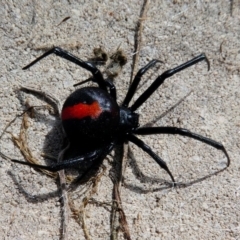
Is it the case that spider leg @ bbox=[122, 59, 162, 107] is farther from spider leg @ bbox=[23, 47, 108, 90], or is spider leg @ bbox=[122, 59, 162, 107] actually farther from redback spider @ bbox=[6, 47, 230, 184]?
spider leg @ bbox=[23, 47, 108, 90]

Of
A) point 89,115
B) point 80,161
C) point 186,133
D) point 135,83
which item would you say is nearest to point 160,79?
point 135,83

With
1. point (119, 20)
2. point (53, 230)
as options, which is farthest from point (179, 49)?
Answer: point (53, 230)

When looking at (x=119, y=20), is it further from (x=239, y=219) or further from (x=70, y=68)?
(x=239, y=219)

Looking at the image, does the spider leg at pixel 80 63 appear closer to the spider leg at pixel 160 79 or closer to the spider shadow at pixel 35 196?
the spider leg at pixel 160 79

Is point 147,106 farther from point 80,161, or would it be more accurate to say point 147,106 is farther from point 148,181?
point 80,161

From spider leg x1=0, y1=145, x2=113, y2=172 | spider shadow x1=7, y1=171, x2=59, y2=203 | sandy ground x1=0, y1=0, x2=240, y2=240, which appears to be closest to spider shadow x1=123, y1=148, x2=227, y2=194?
sandy ground x1=0, y1=0, x2=240, y2=240

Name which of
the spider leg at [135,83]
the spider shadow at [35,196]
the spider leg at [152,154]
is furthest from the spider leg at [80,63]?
the spider shadow at [35,196]
